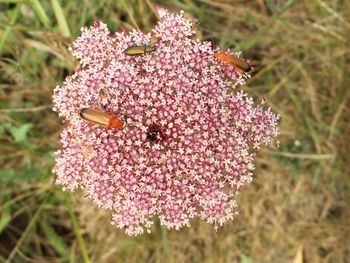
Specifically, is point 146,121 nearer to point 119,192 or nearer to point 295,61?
point 119,192

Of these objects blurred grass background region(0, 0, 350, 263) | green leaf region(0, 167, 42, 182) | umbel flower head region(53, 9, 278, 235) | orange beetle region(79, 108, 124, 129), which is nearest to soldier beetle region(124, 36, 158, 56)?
umbel flower head region(53, 9, 278, 235)

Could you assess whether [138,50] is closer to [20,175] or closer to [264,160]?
[20,175]

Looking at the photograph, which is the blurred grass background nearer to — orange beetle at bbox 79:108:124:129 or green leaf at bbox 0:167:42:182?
green leaf at bbox 0:167:42:182

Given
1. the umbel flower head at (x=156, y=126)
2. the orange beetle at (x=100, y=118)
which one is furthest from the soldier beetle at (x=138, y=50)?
the orange beetle at (x=100, y=118)

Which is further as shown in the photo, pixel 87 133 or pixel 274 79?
pixel 274 79

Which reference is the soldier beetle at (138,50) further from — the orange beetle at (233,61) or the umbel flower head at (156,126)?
the orange beetle at (233,61)

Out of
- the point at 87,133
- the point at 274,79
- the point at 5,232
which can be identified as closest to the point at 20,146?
the point at 5,232

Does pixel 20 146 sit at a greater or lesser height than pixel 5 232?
greater
